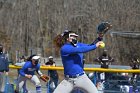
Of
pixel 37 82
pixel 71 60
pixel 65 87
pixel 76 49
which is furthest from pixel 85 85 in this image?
pixel 37 82

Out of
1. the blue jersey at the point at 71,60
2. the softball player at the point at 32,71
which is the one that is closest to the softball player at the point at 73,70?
the blue jersey at the point at 71,60

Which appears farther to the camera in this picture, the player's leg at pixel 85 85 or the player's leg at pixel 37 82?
the player's leg at pixel 37 82

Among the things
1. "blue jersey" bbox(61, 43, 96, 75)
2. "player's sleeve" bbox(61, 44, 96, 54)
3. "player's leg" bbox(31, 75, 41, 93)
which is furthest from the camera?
"player's leg" bbox(31, 75, 41, 93)

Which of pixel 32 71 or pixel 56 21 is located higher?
pixel 56 21

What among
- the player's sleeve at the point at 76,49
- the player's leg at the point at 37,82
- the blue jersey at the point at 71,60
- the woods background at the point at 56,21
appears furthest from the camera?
the woods background at the point at 56,21

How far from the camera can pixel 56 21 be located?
36.5 meters

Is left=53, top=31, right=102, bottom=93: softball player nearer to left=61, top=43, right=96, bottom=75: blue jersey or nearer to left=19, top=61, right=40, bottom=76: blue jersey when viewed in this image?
left=61, top=43, right=96, bottom=75: blue jersey

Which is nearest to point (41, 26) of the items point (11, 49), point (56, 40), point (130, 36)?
point (11, 49)

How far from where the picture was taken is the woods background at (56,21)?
1353 inches

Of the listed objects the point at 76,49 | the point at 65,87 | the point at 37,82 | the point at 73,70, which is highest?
the point at 76,49

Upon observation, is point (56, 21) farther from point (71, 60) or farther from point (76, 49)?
point (76, 49)

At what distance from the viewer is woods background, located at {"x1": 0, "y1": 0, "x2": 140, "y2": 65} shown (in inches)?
1353

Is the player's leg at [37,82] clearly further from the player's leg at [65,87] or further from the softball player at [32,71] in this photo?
the player's leg at [65,87]

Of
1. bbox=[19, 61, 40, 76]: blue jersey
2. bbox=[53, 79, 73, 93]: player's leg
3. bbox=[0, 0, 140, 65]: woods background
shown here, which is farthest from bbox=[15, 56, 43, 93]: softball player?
bbox=[0, 0, 140, 65]: woods background
